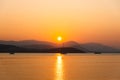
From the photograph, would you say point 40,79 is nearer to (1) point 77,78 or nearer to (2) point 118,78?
(1) point 77,78

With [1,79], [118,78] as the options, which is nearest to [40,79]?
[1,79]

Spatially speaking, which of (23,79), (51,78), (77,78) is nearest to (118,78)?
(77,78)

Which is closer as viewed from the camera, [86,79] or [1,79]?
[1,79]

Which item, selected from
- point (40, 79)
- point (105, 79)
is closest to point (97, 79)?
point (105, 79)

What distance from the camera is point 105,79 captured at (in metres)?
54.3

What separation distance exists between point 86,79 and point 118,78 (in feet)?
18.9

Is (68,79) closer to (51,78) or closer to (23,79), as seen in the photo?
(51,78)

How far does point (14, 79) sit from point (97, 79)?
14.9 m

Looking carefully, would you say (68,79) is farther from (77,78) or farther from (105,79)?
(105,79)

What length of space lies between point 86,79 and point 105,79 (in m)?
3.64

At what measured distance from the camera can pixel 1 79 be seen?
51.9 m

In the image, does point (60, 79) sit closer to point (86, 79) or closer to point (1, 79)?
point (86, 79)

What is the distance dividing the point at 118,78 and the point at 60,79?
10.4m

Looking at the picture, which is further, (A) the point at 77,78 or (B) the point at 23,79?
(A) the point at 77,78
